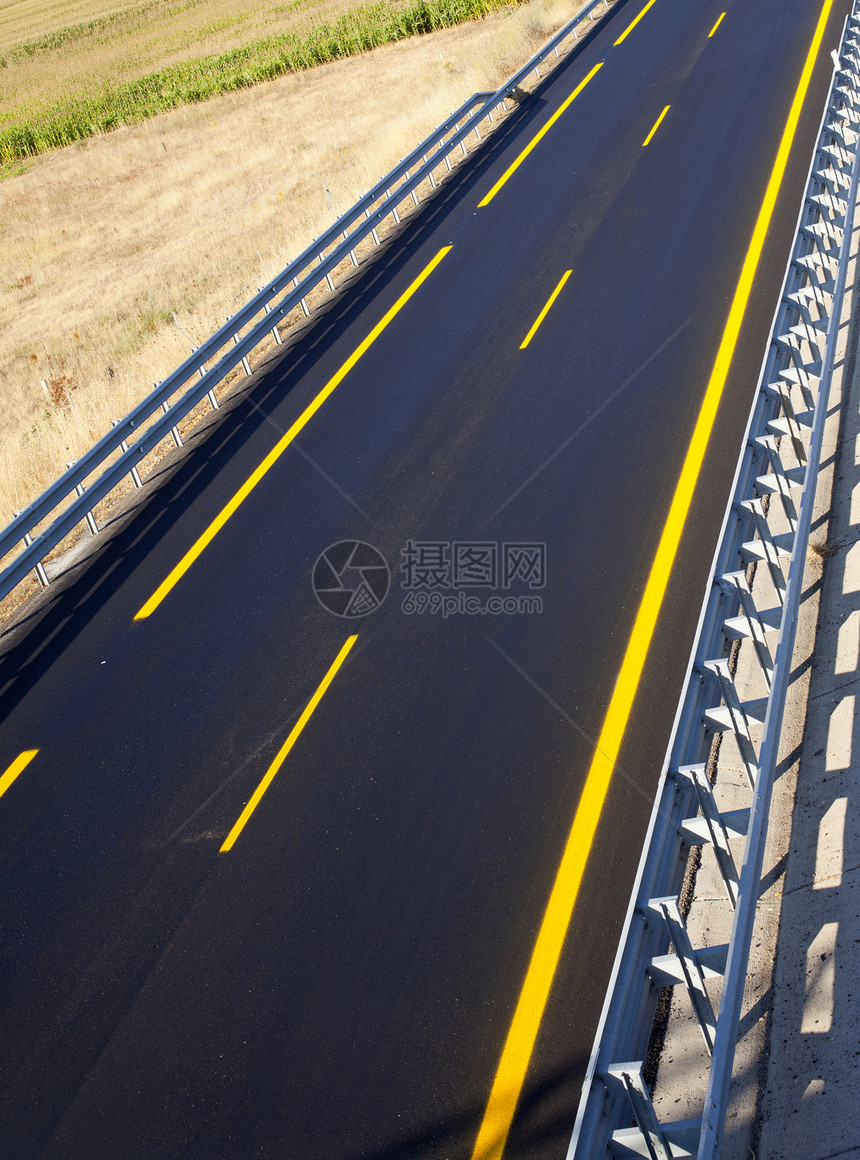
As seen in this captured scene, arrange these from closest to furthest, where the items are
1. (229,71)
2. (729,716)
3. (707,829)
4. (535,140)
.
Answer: (707,829), (729,716), (535,140), (229,71)

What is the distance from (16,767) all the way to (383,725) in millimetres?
3494

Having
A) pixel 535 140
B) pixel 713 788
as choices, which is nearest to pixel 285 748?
pixel 713 788

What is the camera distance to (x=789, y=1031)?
5.46m

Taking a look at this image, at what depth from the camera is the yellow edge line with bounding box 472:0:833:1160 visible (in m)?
5.71

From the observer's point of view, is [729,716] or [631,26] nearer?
[729,716]

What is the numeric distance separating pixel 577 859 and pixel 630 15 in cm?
2859

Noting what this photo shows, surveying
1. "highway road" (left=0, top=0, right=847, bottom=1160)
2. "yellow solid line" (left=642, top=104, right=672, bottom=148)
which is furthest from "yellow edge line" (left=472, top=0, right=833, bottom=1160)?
"yellow solid line" (left=642, top=104, right=672, bottom=148)

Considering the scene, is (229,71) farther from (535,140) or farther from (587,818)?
(587,818)

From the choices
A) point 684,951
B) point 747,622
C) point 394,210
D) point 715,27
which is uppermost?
point 715,27

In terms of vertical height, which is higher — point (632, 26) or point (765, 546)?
point (632, 26)

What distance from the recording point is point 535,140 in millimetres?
20828

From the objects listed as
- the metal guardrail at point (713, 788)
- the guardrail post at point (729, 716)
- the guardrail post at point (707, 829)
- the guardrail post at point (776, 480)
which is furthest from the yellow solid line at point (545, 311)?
the guardrail post at point (707, 829)

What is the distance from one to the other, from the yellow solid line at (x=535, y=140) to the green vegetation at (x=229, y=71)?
1540 cm

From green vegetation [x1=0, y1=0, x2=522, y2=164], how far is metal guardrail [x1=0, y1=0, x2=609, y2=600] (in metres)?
20.0
